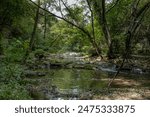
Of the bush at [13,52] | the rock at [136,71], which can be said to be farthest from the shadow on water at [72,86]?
the rock at [136,71]

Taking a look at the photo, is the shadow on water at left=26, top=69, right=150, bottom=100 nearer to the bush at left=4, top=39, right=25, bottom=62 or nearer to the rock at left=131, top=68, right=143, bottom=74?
the bush at left=4, top=39, right=25, bottom=62

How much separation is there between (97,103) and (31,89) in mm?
7482

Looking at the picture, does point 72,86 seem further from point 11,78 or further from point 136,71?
point 136,71

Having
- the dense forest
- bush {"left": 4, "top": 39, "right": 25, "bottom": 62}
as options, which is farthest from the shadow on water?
bush {"left": 4, "top": 39, "right": 25, "bottom": 62}

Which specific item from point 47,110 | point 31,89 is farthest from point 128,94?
point 47,110

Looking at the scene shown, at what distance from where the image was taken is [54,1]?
32.1 m

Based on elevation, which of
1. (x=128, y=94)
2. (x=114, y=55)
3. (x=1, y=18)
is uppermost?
(x=1, y=18)

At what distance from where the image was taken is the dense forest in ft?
46.7

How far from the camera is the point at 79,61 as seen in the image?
31203 millimetres

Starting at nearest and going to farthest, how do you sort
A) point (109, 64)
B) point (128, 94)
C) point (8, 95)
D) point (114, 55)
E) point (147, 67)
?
point (8, 95) → point (128, 94) → point (147, 67) → point (109, 64) → point (114, 55)

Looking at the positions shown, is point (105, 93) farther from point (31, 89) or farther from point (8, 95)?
point (8, 95)

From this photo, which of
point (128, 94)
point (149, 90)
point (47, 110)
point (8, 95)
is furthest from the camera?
point (149, 90)

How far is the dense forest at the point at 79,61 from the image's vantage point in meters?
14.2

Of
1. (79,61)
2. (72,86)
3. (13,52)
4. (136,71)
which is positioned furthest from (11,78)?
(79,61)
